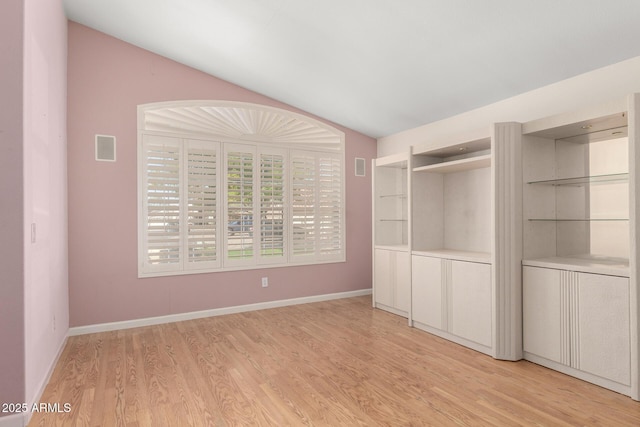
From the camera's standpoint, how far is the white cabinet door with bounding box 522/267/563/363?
8.96 feet

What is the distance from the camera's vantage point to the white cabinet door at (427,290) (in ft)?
11.8

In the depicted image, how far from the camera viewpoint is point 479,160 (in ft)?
10.9

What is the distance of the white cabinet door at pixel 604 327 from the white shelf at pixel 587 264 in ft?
0.13

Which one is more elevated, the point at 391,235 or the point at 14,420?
the point at 391,235

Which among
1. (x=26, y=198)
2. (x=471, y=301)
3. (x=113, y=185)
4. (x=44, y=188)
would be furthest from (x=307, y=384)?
(x=113, y=185)

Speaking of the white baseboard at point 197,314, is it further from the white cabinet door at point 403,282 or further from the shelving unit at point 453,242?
the shelving unit at point 453,242

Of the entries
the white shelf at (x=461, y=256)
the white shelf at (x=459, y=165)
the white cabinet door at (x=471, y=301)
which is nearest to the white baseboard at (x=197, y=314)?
the white shelf at (x=461, y=256)

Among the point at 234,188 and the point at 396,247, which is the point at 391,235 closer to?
the point at 396,247

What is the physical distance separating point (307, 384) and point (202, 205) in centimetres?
253

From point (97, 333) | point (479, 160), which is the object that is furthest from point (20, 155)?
point (479, 160)

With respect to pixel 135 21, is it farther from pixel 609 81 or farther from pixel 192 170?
pixel 609 81

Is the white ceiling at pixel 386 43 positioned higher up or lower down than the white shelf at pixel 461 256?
higher up

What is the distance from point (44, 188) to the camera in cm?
268

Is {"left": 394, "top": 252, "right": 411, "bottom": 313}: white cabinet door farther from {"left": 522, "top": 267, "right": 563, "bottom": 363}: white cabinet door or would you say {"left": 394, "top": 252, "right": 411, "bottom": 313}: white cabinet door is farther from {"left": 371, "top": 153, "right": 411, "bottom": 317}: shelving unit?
{"left": 522, "top": 267, "right": 563, "bottom": 363}: white cabinet door
